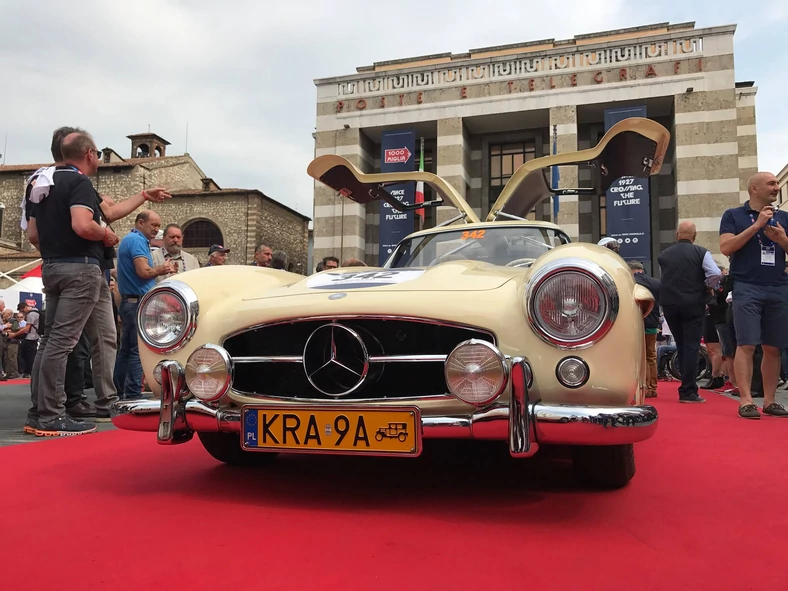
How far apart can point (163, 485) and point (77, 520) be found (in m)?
0.48

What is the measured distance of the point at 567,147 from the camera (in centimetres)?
1997

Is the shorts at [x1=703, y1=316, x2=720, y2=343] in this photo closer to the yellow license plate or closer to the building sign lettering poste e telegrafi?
the yellow license plate

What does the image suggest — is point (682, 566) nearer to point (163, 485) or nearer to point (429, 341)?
point (429, 341)

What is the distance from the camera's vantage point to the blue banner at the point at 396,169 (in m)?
20.5

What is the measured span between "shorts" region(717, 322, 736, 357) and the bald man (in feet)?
2.46

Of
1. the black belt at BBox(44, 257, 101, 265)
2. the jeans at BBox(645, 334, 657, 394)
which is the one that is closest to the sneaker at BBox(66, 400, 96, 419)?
the black belt at BBox(44, 257, 101, 265)

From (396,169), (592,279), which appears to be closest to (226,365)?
(592,279)

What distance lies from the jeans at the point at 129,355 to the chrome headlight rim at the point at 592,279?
343 centimetres

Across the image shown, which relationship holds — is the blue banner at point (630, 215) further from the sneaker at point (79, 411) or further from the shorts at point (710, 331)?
the sneaker at point (79, 411)

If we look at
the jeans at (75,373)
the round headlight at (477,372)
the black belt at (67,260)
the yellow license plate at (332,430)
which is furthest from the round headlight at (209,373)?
the jeans at (75,373)

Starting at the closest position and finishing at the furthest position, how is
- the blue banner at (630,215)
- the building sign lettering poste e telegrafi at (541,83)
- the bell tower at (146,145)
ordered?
the blue banner at (630,215) → the building sign lettering poste e telegrafi at (541,83) → the bell tower at (146,145)

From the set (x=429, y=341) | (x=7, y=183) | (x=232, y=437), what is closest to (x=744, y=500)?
(x=429, y=341)

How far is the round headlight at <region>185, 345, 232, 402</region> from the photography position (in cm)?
212

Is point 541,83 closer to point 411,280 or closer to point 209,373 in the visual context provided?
point 411,280
